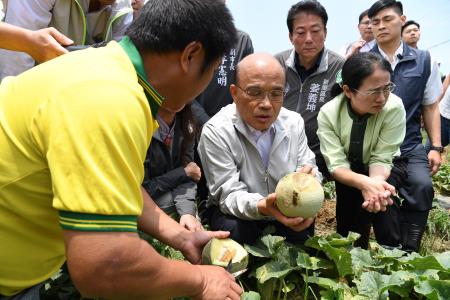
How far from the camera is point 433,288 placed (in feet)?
7.06

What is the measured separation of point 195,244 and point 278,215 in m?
0.64

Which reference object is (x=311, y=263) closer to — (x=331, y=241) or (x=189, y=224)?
(x=331, y=241)

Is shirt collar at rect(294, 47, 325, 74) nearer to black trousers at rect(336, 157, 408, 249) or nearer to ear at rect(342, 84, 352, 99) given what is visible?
ear at rect(342, 84, 352, 99)

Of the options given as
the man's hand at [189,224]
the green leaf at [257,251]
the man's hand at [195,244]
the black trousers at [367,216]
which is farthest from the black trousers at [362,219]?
the man's hand at [195,244]

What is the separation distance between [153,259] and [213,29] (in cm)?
91

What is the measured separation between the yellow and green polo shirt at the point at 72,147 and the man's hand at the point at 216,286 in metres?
0.47

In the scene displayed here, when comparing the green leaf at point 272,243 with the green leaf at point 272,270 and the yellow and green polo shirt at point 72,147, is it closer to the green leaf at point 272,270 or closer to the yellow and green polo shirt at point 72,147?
the green leaf at point 272,270

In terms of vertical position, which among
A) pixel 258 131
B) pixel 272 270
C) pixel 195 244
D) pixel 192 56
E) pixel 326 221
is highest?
pixel 192 56

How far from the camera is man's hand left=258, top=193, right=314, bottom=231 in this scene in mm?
2552

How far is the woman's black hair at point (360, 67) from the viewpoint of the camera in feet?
11.0

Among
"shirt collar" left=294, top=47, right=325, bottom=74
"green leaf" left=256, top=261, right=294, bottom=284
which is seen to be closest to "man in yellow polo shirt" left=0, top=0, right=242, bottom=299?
"green leaf" left=256, top=261, right=294, bottom=284

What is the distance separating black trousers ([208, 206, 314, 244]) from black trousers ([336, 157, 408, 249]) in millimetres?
597

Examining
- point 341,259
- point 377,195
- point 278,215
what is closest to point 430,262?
point 341,259

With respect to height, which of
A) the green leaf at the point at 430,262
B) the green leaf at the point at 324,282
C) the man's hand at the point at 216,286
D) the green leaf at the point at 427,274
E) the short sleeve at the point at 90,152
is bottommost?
the green leaf at the point at 324,282
